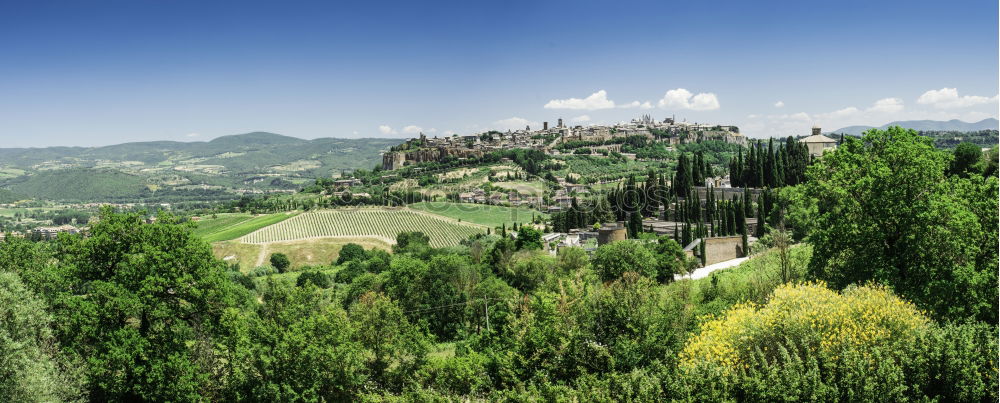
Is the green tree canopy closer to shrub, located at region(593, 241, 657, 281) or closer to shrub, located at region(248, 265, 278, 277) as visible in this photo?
shrub, located at region(593, 241, 657, 281)

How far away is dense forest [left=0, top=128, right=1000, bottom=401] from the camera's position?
33.9 ft

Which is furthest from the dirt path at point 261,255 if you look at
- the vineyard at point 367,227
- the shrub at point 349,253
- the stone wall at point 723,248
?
the stone wall at point 723,248

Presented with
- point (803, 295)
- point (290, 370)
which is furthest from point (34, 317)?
point (803, 295)

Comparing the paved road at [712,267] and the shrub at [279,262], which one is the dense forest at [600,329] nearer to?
the paved road at [712,267]

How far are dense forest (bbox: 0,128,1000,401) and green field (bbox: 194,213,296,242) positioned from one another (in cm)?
6493

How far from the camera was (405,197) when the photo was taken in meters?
108

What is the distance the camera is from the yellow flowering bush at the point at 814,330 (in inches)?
420

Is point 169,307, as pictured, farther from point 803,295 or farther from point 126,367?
point 803,295

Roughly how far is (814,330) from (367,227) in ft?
244

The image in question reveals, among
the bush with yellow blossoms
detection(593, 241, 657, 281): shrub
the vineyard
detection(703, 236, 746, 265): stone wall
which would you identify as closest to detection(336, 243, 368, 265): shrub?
the vineyard

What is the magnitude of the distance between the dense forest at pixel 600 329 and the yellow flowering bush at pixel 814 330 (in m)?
0.04

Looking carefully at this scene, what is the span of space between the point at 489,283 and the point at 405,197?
7997 centimetres

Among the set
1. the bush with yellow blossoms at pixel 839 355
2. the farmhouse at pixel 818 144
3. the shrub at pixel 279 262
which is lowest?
the shrub at pixel 279 262

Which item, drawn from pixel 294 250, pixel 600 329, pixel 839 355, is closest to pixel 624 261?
pixel 600 329
